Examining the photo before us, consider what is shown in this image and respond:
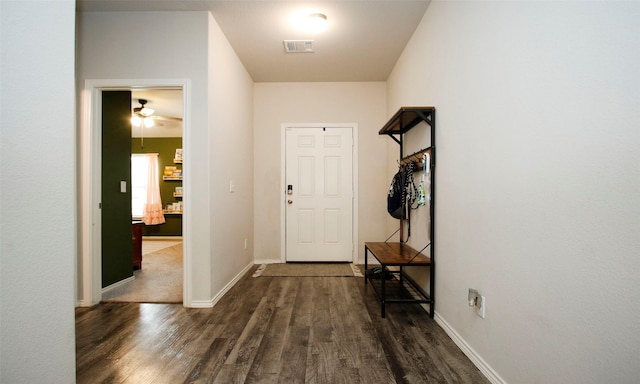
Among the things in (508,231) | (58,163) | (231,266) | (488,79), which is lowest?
(231,266)

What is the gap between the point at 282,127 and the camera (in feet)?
14.0

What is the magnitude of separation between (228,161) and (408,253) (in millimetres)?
2055

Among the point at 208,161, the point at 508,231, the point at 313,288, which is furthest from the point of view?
the point at 313,288

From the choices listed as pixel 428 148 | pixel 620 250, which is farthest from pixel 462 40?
pixel 620 250

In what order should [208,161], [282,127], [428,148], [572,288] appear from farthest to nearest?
1. [282,127]
2. [208,161]
3. [428,148]
4. [572,288]

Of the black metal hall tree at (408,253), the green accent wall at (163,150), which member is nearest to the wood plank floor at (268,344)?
the black metal hall tree at (408,253)

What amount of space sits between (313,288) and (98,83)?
2.82 meters

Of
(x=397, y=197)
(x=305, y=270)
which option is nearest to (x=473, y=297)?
(x=397, y=197)

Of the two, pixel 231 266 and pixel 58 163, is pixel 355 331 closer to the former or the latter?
pixel 231 266

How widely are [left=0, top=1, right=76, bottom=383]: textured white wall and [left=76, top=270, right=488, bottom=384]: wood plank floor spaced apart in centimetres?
82

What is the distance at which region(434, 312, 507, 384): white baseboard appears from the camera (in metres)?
1.51

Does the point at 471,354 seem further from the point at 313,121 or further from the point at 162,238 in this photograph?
the point at 162,238

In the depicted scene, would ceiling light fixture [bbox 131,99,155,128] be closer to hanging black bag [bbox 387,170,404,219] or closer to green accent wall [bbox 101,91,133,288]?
green accent wall [bbox 101,91,133,288]

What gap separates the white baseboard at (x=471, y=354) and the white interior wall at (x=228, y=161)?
1947mm
